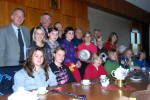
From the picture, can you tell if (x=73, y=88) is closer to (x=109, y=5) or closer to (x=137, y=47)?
(x=109, y=5)

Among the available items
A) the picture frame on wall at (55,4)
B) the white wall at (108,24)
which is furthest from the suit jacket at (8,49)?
the white wall at (108,24)

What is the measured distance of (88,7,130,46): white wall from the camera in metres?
6.72

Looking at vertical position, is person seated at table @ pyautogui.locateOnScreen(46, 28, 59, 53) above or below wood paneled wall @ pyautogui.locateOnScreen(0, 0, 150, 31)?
below

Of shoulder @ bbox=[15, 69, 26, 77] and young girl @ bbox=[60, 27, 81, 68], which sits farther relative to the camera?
young girl @ bbox=[60, 27, 81, 68]

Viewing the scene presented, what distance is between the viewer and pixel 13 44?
9.32 feet

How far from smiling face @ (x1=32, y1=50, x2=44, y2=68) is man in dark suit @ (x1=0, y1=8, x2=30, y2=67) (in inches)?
30.1

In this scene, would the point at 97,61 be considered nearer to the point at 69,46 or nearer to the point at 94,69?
the point at 94,69

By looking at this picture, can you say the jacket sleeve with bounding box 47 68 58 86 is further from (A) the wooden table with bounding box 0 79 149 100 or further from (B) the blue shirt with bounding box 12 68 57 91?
(A) the wooden table with bounding box 0 79 149 100

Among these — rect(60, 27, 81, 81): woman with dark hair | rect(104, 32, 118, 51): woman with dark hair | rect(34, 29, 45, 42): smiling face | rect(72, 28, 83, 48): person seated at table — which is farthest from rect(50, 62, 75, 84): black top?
rect(104, 32, 118, 51): woman with dark hair

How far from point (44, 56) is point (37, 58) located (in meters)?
0.15

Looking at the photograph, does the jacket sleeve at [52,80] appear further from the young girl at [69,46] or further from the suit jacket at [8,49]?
the young girl at [69,46]

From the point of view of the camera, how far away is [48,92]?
5.71 feet

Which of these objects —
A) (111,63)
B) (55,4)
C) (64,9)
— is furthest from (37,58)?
(64,9)

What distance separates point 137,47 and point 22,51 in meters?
8.06
